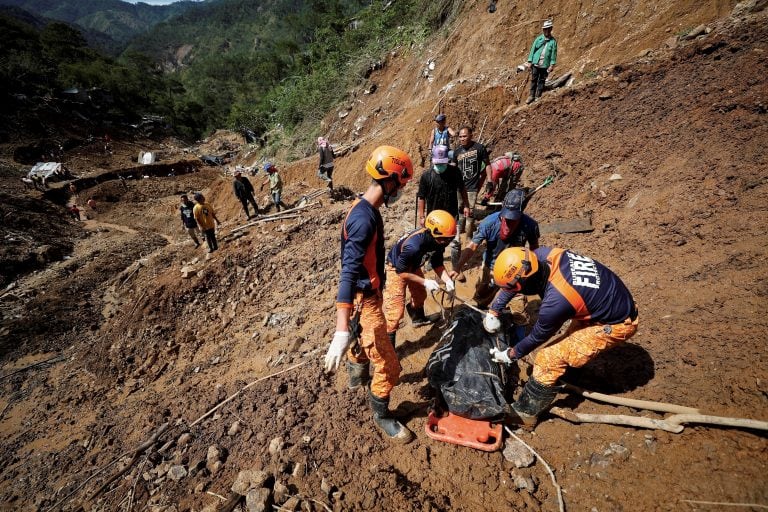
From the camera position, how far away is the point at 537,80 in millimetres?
7398

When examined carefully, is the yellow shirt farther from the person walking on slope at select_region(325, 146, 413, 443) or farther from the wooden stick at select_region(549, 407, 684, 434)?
the wooden stick at select_region(549, 407, 684, 434)

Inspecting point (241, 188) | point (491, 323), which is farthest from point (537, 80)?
point (241, 188)

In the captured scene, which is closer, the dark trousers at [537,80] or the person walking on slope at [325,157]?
the dark trousers at [537,80]

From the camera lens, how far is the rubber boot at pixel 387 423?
280cm

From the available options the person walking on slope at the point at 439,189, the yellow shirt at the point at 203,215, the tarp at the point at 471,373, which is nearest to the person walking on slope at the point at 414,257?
the tarp at the point at 471,373

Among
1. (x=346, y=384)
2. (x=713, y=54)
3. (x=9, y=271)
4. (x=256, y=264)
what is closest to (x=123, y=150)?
(x=9, y=271)

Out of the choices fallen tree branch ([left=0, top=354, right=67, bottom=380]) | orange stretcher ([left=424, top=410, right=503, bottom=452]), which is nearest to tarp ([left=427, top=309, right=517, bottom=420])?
orange stretcher ([left=424, top=410, right=503, bottom=452])

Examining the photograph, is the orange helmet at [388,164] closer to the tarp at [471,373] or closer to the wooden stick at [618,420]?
the tarp at [471,373]

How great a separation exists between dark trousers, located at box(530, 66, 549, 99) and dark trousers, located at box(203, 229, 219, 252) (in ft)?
27.9

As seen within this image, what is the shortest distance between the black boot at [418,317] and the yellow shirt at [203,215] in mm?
6083

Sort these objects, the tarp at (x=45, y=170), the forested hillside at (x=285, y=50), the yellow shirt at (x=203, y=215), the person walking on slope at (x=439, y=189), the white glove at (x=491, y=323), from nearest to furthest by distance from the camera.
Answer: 1. the white glove at (x=491, y=323)
2. the person walking on slope at (x=439, y=189)
3. the yellow shirt at (x=203, y=215)
4. the tarp at (x=45, y=170)
5. the forested hillside at (x=285, y=50)

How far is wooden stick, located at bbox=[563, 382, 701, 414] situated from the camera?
2.41m

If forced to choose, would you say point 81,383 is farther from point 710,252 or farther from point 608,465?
point 710,252

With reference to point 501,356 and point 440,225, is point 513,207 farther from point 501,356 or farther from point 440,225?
point 501,356
